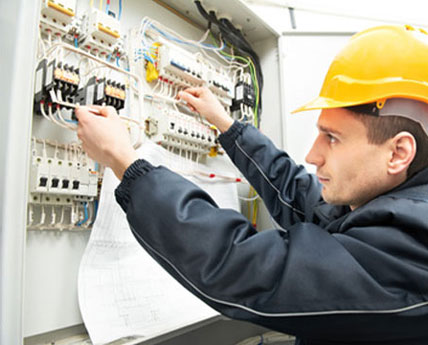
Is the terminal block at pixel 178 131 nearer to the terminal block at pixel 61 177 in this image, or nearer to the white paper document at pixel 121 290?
the white paper document at pixel 121 290

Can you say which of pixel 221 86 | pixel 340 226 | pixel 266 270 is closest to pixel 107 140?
pixel 266 270

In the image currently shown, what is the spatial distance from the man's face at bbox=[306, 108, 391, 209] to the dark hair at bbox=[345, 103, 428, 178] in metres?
0.01

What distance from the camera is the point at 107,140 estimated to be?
728 millimetres

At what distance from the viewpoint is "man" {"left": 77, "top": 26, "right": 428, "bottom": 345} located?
539mm

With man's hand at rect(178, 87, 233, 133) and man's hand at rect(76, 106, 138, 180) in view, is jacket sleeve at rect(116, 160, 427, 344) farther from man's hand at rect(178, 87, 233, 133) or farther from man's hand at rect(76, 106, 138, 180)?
man's hand at rect(178, 87, 233, 133)

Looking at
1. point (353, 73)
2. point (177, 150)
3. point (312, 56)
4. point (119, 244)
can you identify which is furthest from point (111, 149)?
point (312, 56)

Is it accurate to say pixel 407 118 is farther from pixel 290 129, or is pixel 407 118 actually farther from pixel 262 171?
pixel 290 129

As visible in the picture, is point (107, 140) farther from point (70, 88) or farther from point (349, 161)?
point (349, 161)

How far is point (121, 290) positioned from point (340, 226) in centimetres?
69

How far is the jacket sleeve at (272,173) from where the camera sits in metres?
1.12

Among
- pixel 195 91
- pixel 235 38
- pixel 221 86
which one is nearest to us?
pixel 195 91

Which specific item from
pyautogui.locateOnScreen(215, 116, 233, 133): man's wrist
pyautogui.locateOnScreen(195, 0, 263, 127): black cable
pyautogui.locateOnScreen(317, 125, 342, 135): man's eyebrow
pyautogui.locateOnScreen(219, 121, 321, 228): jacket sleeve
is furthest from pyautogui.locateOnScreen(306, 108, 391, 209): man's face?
pyautogui.locateOnScreen(195, 0, 263, 127): black cable

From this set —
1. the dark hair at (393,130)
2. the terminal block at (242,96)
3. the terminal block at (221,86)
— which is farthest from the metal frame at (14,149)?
the terminal block at (242,96)

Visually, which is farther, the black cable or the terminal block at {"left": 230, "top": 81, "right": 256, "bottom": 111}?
the terminal block at {"left": 230, "top": 81, "right": 256, "bottom": 111}
